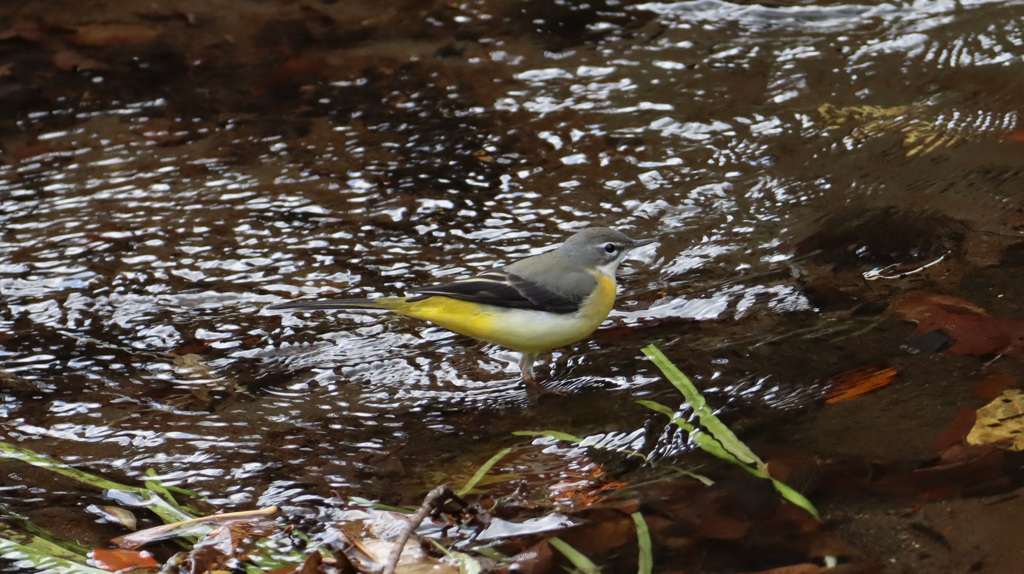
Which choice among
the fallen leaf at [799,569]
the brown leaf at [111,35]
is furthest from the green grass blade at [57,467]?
the brown leaf at [111,35]

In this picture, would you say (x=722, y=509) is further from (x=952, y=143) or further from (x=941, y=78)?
(x=941, y=78)

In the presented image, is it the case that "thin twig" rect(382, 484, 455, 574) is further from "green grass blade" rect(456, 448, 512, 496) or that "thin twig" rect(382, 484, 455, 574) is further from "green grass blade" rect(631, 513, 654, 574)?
"green grass blade" rect(631, 513, 654, 574)

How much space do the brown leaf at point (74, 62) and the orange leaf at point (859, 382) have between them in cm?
662

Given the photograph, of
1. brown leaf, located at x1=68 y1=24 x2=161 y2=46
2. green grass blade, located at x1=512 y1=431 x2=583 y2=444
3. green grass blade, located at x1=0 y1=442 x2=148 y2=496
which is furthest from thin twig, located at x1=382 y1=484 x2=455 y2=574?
brown leaf, located at x1=68 y1=24 x2=161 y2=46

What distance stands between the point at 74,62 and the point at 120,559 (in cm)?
612

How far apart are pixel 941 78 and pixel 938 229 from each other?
241 cm

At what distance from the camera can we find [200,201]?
256 inches

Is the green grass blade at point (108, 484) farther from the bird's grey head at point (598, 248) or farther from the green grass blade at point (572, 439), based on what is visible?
the bird's grey head at point (598, 248)

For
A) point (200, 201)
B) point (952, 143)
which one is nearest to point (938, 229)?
point (952, 143)

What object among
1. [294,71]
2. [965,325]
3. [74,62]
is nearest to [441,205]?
[294,71]

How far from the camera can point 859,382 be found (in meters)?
4.13

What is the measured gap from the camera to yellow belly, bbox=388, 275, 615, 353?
15.5 ft

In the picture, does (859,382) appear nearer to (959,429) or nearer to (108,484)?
(959,429)

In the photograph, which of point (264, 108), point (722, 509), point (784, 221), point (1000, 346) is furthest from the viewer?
point (264, 108)
